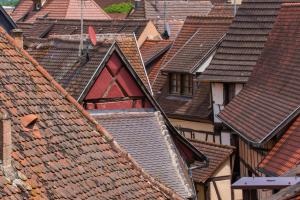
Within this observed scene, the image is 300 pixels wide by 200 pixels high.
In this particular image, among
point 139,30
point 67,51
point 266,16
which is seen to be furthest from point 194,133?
point 67,51

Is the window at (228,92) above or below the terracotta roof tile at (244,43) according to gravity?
below

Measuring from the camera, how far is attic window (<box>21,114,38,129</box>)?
32.4 ft

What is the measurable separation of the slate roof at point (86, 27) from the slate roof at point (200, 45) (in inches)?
115

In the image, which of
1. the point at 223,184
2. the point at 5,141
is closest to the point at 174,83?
the point at 223,184

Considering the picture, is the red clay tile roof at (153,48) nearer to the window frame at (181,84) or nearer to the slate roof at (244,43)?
the window frame at (181,84)

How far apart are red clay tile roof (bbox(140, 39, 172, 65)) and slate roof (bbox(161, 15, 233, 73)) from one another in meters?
1.51

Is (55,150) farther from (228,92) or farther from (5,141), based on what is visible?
(228,92)

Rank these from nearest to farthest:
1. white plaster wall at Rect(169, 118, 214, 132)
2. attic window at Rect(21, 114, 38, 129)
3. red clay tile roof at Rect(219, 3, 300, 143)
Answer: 1. attic window at Rect(21, 114, 38, 129)
2. red clay tile roof at Rect(219, 3, 300, 143)
3. white plaster wall at Rect(169, 118, 214, 132)

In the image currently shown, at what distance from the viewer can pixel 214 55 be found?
27750mm

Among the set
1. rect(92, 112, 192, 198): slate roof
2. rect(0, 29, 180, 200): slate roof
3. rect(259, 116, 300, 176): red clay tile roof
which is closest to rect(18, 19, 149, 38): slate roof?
rect(259, 116, 300, 176): red clay tile roof

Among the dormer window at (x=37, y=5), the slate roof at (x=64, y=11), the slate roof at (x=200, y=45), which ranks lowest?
the slate roof at (x=200, y=45)

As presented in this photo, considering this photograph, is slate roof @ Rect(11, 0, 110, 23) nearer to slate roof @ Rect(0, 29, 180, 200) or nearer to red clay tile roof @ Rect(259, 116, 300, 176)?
red clay tile roof @ Rect(259, 116, 300, 176)

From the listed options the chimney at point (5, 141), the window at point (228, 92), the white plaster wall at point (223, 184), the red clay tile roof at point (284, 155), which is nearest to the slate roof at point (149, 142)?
the red clay tile roof at point (284, 155)

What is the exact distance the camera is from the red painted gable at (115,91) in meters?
17.1
